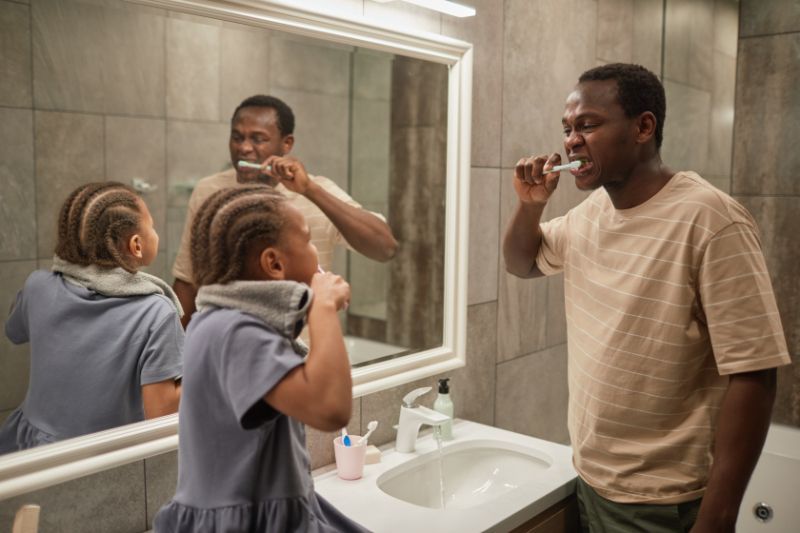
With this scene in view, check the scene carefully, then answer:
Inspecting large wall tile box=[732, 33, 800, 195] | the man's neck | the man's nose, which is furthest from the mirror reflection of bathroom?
large wall tile box=[732, 33, 800, 195]

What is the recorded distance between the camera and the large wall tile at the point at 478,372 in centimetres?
198

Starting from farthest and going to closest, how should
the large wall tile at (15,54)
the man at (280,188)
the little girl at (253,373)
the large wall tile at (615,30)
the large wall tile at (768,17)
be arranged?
the large wall tile at (768,17), the large wall tile at (615,30), the man at (280,188), the large wall tile at (15,54), the little girl at (253,373)

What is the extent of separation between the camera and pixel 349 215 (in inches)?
65.8

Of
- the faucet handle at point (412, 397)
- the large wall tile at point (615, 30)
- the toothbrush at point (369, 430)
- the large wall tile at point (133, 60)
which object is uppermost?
the large wall tile at point (615, 30)

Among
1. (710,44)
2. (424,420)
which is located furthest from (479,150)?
(710,44)

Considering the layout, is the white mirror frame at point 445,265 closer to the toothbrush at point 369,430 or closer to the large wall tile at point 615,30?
the toothbrush at point 369,430

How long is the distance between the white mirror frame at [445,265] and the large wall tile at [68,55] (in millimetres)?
97

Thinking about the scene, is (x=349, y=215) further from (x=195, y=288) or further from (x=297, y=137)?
(x=195, y=288)

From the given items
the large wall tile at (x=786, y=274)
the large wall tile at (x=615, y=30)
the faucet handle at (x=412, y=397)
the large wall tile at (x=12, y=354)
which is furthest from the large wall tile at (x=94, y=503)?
the large wall tile at (x=786, y=274)

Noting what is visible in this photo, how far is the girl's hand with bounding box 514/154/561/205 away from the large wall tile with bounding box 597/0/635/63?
0.96 meters

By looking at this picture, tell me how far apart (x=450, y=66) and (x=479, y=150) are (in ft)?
0.80

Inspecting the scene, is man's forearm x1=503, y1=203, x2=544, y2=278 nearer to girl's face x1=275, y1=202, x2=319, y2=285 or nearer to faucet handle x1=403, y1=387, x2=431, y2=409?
faucet handle x1=403, y1=387, x2=431, y2=409

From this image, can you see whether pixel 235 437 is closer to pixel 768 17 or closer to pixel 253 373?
pixel 253 373

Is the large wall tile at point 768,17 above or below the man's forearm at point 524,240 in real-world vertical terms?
above
